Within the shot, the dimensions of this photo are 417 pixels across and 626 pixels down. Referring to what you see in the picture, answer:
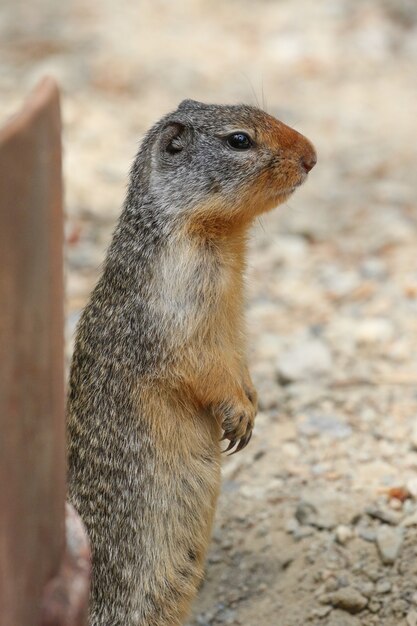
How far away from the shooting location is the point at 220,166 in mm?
3809

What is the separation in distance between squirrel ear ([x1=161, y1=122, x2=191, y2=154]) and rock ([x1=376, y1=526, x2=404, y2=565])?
69.2 inches

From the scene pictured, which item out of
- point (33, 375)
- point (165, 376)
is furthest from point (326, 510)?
point (33, 375)

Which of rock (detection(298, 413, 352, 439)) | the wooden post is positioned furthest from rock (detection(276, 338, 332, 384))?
the wooden post

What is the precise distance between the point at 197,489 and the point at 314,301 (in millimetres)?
2816

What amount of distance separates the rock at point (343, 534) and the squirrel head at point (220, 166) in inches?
55.3

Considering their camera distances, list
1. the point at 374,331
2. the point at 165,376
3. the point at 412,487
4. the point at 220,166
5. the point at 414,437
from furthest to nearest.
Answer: the point at 374,331, the point at 414,437, the point at 412,487, the point at 220,166, the point at 165,376

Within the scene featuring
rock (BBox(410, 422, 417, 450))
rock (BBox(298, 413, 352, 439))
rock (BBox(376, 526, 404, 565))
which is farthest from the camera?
rock (BBox(298, 413, 352, 439))

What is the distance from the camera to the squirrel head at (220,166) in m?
3.71

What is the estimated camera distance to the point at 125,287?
12.1 ft

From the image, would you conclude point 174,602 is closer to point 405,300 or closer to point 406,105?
point 405,300

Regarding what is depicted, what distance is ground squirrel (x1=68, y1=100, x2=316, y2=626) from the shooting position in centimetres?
353

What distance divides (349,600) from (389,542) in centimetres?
33

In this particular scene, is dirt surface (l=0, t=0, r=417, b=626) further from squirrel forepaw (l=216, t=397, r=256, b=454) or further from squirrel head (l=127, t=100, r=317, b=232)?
squirrel head (l=127, t=100, r=317, b=232)

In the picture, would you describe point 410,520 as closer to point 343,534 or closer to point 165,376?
point 343,534
